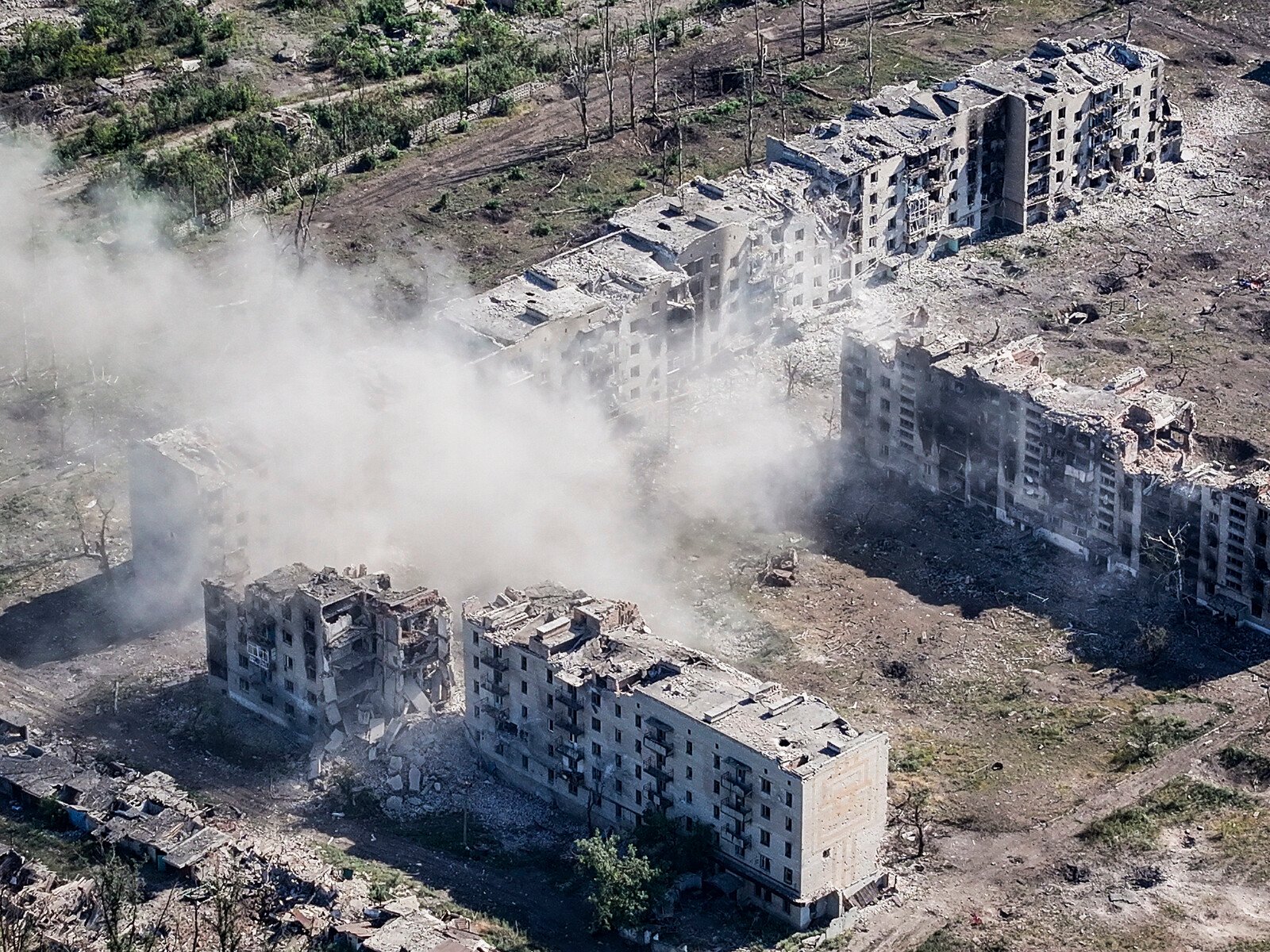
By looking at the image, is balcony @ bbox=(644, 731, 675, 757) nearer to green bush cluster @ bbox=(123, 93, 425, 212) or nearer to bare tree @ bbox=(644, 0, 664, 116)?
green bush cluster @ bbox=(123, 93, 425, 212)

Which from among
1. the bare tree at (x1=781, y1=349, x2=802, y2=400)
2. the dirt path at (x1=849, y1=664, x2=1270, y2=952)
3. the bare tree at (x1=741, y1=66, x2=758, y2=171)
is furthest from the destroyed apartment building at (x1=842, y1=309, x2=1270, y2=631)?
the bare tree at (x1=741, y1=66, x2=758, y2=171)

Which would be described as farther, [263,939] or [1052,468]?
[1052,468]

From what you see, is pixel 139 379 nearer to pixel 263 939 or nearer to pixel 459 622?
pixel 459 622

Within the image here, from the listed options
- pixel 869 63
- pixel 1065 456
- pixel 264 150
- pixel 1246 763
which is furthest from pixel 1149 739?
pixel 264 150

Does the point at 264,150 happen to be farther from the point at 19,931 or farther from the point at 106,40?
the point at 19,931

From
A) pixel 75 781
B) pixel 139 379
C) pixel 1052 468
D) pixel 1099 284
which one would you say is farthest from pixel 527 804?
pixel 1099 284

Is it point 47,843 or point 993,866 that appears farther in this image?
point 47,843
